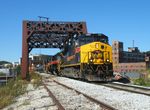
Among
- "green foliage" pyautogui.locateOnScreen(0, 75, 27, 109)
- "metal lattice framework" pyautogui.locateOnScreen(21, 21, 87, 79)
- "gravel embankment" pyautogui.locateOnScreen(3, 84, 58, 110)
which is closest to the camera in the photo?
"gravel embankment" pyautogui.locateOnScreen(3, 84, 58, 110)

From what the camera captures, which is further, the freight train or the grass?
the freight train

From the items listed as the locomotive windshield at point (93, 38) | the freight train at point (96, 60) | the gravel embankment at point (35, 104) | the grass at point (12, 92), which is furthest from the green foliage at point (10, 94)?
the locomotive windshield at point (93, 38)

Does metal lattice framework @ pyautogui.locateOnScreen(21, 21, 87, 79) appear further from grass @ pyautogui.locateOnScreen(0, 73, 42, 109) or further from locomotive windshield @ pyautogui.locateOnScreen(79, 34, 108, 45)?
locomotive windshield @ pyautogui.locateOnScreen(79, 34, 108, 45)

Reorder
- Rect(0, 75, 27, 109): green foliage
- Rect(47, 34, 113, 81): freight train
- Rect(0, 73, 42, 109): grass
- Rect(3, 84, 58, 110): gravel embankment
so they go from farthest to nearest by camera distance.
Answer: Rect(47, 34, 113, 81): freight train < Rect(0, 73, 42, 109): grass < Rect(0, 75, 27, 109): green foliage < Rect(3, 84, 58, 110): gravel embankment

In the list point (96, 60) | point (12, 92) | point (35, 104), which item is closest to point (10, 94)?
point (12, 92)

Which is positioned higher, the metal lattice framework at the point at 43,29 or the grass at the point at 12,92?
the metal lattice framework at the point at 43,29

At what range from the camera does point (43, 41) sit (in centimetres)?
6088

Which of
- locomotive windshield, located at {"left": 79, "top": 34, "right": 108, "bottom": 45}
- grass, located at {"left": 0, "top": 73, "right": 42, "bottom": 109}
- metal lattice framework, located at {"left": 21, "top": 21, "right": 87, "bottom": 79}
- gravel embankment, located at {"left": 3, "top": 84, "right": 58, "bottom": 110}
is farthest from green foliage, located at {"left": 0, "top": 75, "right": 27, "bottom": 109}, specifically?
metal lattice framework, located at {"left": 21, "top": 21, "right": 87, "bottom": 79}

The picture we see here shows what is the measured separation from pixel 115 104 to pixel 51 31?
3978 cm

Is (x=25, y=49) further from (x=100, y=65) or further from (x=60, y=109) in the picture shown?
(x=60, y=109)

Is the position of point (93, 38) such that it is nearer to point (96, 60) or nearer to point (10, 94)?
point (96, 60)

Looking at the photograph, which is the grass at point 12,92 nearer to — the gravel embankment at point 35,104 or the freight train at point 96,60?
the gravel embankment at point 35,104

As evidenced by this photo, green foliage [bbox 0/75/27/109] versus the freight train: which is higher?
the freight train

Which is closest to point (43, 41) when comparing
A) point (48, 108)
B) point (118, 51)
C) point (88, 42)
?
point (88, 42)
